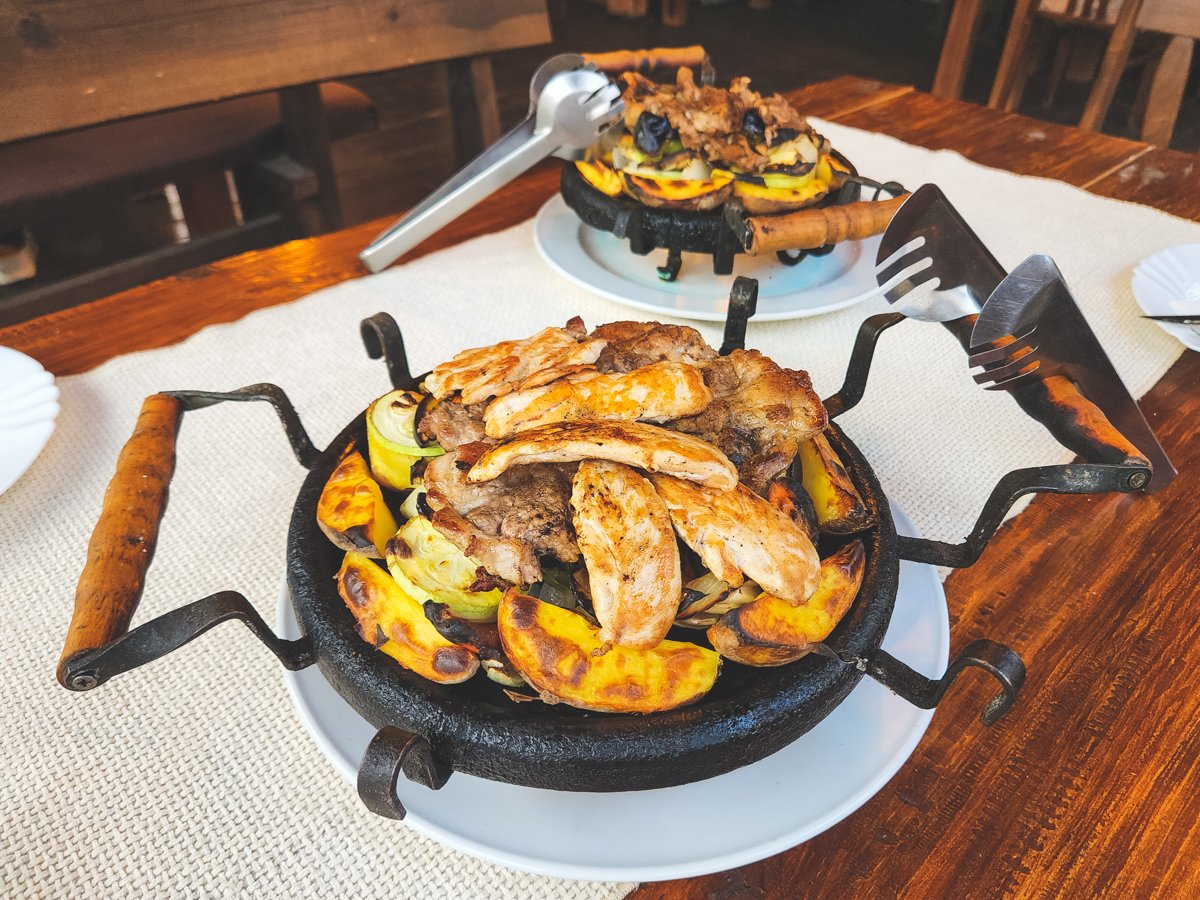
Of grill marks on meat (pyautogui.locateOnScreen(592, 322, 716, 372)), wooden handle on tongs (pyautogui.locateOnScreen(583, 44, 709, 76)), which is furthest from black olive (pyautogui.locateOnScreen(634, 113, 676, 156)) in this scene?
grill marks on meat (pyautogui.locateOnScreen(592, 322, 716, 372))

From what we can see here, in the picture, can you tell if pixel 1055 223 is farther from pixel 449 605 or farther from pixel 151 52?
pixel 151 52

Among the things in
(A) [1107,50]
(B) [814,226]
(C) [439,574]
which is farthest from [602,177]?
(A) [1107,50]

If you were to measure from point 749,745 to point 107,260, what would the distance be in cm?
375

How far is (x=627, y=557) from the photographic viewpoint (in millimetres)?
650

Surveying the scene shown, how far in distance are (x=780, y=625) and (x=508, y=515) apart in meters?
0.24

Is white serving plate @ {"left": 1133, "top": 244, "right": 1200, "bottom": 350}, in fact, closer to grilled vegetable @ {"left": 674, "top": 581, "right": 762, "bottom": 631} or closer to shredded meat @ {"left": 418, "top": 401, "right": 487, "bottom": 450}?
grilled vegetable @ {"left": 674, "top": 581, "right": 762, "bottom": 631}

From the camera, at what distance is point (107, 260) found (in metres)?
3.55

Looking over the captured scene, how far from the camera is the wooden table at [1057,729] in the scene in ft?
2.46

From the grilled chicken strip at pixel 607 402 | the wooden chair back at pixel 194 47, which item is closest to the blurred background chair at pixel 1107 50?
the wooden chair back at pixel 194 47

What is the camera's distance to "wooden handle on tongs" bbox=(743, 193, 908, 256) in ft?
4.65

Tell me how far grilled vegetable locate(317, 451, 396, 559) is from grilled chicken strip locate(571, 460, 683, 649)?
8.0 inches

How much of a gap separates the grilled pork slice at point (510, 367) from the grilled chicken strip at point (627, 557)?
163mm

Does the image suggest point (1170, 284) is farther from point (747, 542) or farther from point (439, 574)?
point (439, 574)

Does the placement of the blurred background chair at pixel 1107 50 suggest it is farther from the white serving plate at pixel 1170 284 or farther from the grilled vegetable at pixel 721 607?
the grilled vegetable at pixel 721 607
